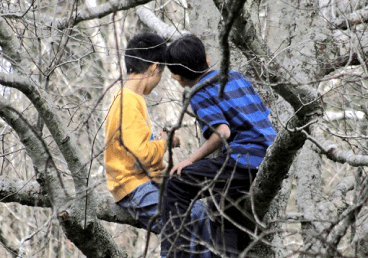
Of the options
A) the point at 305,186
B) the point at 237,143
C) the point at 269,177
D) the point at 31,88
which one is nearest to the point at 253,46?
the point at 237,143

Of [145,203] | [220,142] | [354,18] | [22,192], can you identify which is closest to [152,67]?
[220,142]

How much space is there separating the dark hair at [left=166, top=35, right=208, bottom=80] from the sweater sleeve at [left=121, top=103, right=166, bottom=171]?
38 cm

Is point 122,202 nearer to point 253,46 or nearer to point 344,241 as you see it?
point 253,46

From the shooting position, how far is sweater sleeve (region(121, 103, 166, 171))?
3.60m

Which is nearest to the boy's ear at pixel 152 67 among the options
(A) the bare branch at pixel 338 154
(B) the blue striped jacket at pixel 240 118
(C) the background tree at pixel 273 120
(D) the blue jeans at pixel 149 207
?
(C) the background tree at pixel 273 120

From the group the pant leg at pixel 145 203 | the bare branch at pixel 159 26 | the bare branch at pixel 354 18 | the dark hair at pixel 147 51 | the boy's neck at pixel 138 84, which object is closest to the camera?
the pant leg at pixel 145 203

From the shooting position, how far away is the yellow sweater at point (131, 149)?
3615 mm

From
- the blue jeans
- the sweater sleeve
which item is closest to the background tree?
the blue jeans

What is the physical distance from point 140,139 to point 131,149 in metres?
0.09

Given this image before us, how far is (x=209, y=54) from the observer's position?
4312 mm

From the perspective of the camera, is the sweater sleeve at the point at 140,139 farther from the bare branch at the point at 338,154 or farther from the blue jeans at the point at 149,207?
the bare branch at the point at 338,154

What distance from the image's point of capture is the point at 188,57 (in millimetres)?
3646

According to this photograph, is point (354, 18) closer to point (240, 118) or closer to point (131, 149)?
point (240, 118)

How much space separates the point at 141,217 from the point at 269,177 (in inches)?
38.2
